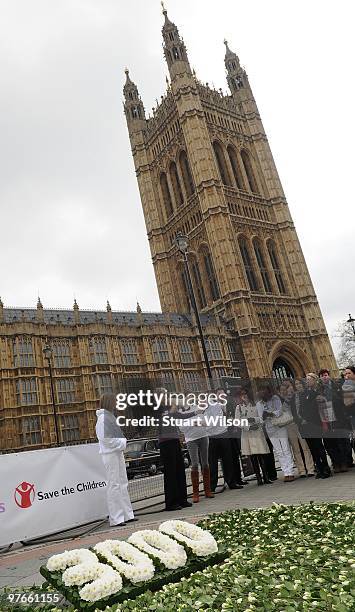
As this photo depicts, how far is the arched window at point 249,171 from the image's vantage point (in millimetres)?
57625

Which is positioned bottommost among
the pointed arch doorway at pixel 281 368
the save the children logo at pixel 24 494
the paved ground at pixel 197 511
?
the paved ground at pixel 197 511

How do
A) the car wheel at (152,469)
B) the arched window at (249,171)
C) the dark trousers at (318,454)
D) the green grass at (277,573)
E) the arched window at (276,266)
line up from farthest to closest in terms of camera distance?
the arched window at (249,171), the arched window at (276,266), the car wheel at (152,469), the dark trousers at (318,454), the green grass at (277,573)

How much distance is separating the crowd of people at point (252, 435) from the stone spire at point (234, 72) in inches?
2409

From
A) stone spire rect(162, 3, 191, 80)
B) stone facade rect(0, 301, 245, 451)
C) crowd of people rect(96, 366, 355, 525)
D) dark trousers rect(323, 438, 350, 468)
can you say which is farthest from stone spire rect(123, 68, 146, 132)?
dark trousers rect(323, 438, 350, 468)

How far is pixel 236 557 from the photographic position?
4492 millimetres

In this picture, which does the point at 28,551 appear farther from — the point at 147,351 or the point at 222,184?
the point at 222,184

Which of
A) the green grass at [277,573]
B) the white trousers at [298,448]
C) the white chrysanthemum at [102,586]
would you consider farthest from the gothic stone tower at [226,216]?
the white chrysanthemum at [102,586]

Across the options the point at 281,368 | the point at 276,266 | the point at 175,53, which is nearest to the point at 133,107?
the point at 175,53

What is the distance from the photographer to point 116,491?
8250mm

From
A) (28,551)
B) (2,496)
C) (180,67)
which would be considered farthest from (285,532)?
(180,67)

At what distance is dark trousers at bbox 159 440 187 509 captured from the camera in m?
8.61

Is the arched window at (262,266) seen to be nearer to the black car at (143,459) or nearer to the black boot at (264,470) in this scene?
the black car at (143,459)

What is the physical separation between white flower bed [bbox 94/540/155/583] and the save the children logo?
3.99 meters

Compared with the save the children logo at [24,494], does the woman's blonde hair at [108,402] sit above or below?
above
